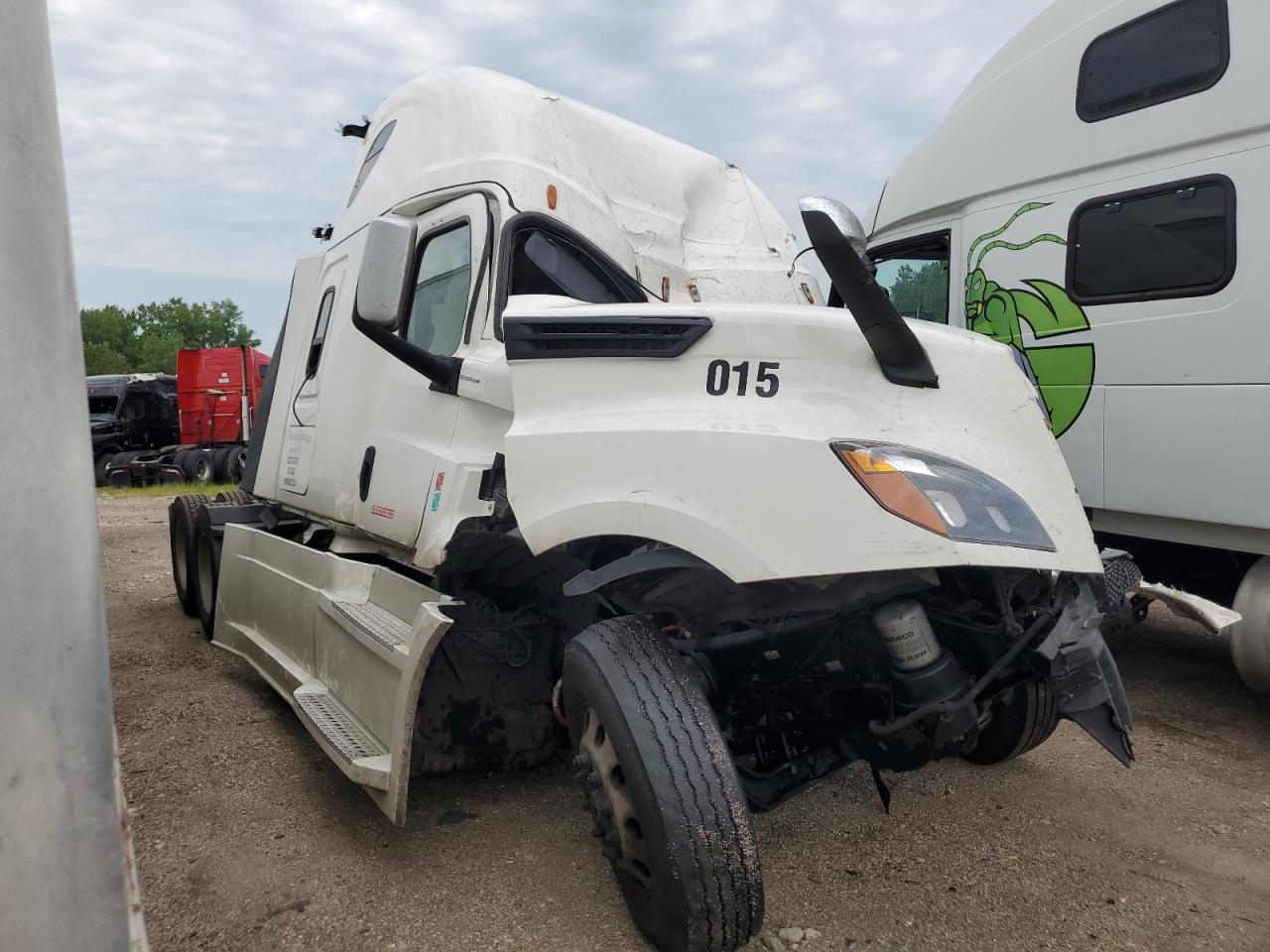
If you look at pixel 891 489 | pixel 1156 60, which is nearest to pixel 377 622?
pixel 891 489

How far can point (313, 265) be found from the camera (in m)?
5.60

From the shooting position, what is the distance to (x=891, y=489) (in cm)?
208

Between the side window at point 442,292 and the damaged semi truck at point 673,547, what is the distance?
2 cm

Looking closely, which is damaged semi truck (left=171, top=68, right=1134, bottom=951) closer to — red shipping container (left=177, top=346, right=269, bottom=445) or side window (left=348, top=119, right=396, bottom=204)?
side window (left=348, top=119, right=396, bottom=204)

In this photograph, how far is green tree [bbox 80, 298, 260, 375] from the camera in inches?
2596

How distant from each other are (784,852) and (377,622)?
156 cm

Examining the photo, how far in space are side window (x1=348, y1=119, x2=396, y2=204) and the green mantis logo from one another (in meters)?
3.22

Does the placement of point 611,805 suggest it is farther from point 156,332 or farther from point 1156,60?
point 156,332

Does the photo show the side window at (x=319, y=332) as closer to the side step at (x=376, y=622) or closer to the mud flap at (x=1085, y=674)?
the side step at (x=376, y=622)

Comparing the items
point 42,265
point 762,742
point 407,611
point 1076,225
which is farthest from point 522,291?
point 1076,225

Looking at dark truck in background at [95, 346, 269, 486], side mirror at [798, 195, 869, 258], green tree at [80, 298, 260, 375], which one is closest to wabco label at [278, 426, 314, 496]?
side mirror at [798, 195, 869, 258]

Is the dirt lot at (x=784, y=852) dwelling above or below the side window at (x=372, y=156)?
below

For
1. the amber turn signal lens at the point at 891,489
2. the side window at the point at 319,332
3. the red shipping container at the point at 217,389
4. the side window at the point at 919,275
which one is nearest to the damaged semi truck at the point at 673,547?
the amber turn signal lens at the point at 891,489

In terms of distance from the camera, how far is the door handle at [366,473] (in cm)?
407
